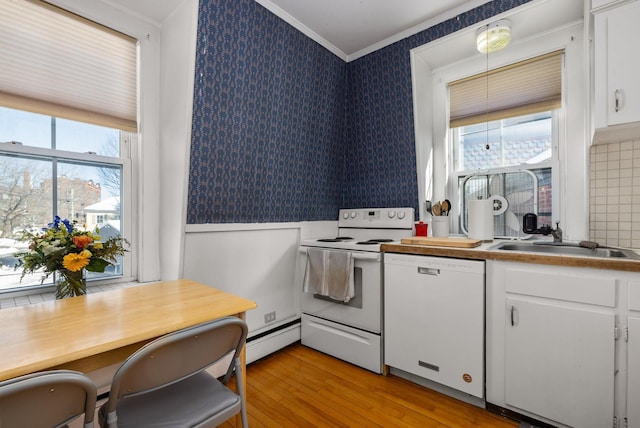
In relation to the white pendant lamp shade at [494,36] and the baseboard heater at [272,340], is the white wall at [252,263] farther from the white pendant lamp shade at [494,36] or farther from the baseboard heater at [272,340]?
the white pendant lamp shade at [494,36]

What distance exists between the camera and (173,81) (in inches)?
73.0

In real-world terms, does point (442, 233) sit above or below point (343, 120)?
below

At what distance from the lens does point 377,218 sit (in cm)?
268

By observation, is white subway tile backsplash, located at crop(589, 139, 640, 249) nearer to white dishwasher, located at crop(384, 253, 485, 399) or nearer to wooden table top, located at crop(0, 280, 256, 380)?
white dishwasher, located at crop(384, 253, 485, 399)

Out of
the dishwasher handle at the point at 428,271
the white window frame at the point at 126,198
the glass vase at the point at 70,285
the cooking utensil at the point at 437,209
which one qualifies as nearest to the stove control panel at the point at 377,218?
the cooking utensil at the point at 437,209

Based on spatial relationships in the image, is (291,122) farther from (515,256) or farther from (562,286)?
(562,286)

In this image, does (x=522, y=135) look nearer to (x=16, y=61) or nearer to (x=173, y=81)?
(x=173, y=81)

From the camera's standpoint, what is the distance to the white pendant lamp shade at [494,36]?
204 cm

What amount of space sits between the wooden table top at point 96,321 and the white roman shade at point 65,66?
1062 millimetres

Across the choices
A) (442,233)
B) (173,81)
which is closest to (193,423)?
(173,81)

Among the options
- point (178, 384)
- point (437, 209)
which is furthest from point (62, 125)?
point (437, 209)

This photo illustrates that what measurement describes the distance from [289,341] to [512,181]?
7.25ft

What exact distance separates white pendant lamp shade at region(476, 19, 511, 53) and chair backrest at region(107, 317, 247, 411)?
2447 millimetres

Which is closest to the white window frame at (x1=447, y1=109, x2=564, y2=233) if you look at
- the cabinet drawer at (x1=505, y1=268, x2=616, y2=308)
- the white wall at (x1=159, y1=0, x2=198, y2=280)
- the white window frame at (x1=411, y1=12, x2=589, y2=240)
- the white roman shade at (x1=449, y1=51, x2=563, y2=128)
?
the white window frame at (x1=411, y1=12, x2=589, y2=240)
